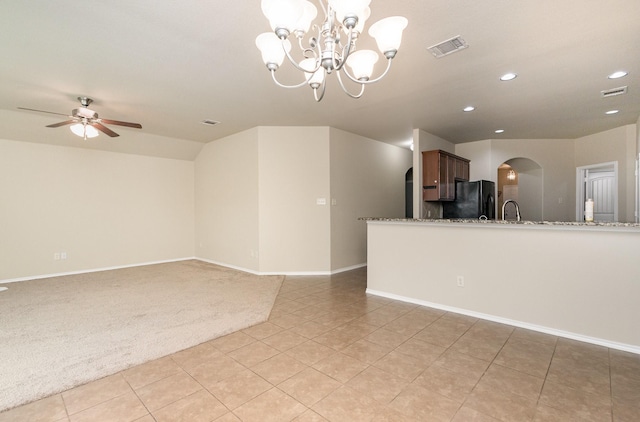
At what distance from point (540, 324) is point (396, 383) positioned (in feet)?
6.08

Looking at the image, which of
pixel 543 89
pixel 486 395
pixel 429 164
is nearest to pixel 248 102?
pixel 429 164

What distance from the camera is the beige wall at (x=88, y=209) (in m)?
4.93

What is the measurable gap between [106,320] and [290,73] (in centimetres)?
333

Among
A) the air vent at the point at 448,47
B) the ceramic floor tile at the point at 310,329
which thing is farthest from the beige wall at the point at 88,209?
the air vent at the point at 448,47

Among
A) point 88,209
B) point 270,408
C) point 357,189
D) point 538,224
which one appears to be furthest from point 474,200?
point 88,209

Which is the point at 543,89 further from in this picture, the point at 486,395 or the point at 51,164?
the point at 51,164

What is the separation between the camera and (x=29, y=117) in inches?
175

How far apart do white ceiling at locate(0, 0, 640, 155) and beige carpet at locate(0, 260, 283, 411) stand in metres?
2.62

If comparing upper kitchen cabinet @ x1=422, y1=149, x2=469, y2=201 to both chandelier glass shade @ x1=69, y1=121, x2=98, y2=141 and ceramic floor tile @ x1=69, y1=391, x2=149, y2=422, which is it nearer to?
ceramic floor tile @ x1=69, y1=391, x2=149, y2=422

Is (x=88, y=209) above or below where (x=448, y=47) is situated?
below

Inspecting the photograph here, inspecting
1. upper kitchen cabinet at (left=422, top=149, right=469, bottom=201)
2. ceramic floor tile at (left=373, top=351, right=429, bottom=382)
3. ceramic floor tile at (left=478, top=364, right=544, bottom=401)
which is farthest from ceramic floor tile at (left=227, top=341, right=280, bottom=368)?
upper kitchen cabinet at (left=422, top=149, right=469, bottom=201)

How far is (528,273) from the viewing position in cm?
295

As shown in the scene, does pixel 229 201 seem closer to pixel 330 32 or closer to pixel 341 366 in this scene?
pixel 341 366

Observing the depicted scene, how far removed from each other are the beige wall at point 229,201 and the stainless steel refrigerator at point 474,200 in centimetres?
385
